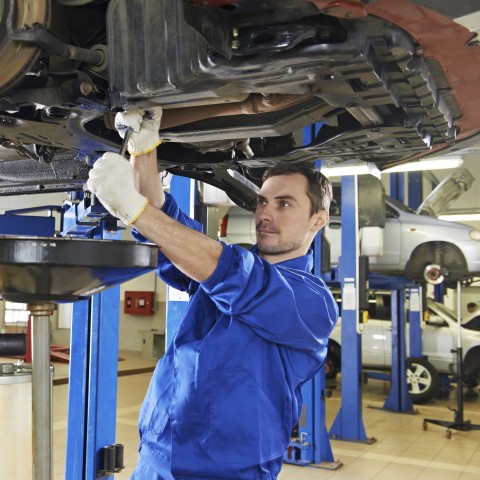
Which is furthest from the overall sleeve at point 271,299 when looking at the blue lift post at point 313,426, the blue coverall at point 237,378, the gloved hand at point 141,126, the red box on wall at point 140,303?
the red box on wall at point 140,303

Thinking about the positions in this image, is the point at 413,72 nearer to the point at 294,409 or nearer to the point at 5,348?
the point at 294,409

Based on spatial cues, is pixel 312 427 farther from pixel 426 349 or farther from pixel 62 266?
pixel 62 266

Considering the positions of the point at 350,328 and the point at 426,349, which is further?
the point at 426,349

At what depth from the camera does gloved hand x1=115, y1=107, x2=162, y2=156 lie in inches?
64.4

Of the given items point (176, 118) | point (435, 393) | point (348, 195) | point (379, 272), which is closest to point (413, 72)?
point (176, 118)

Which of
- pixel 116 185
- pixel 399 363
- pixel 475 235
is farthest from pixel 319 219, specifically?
pixel 399 363

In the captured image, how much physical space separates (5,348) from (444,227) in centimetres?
649

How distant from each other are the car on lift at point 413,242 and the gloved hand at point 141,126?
215 inches

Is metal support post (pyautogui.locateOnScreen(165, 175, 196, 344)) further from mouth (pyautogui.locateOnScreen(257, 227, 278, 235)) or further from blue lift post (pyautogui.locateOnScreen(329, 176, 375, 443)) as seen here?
blue lift post (pyautogui.locateOnScreen(329, 176, 375, 443))

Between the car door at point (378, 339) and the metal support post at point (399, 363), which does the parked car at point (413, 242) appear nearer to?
the metal support post at point (399, 363)

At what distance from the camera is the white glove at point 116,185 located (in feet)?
4.80

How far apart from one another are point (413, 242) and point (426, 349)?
186 centimetres

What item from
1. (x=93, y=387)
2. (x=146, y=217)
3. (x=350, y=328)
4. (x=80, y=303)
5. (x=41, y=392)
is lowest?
(x=93, y=387)

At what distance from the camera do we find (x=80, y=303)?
124 inches
